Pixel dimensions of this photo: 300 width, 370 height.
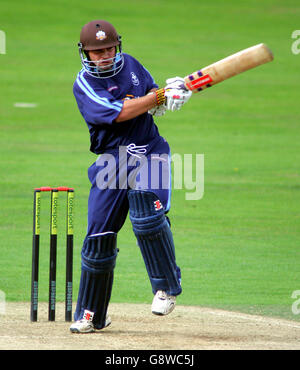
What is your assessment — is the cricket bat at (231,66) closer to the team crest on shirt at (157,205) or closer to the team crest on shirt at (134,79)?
the team crest on shirt at (134,79)

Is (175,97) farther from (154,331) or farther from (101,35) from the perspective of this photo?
(154,331)

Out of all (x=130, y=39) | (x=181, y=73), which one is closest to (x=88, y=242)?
(x=181, y=73)

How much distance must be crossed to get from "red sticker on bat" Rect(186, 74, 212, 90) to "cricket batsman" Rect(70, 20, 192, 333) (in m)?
0.05

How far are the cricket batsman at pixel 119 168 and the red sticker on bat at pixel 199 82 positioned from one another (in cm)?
5

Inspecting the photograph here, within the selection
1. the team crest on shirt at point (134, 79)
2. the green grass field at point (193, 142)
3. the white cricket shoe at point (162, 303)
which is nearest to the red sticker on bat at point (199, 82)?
the team crest on shirt at point (134, 79)

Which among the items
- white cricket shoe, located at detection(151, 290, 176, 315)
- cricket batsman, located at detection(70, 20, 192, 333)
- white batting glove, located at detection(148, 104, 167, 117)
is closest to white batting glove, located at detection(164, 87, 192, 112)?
cricket batsman, located at detection(70, 20, 192, 333)

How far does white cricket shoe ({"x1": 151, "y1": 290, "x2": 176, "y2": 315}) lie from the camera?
18.4ft

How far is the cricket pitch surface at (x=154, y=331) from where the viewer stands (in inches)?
213

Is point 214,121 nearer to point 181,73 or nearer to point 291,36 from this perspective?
point 181,73

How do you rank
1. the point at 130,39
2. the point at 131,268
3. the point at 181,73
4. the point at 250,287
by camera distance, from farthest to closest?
the point at 130,39
the point at 181,73
the point at 131,268
the point at 250,287

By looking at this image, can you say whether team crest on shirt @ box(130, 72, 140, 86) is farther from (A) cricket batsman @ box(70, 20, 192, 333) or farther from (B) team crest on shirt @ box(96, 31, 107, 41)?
(B) team crest on shirt @ box(96, 31, 107, 41)

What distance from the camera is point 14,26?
2562 cm

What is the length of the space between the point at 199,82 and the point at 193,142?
1048cm

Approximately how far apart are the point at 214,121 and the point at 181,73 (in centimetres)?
356
